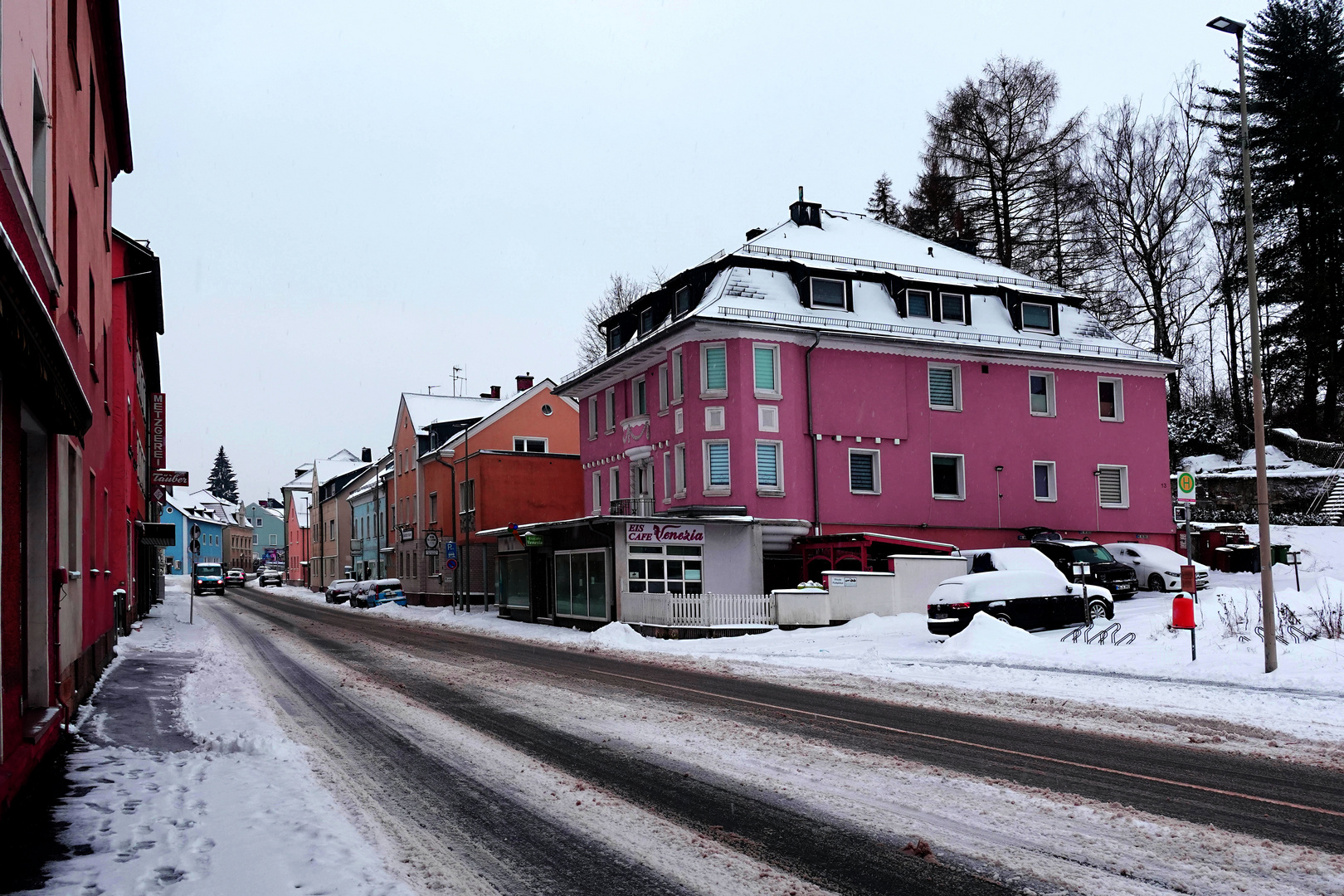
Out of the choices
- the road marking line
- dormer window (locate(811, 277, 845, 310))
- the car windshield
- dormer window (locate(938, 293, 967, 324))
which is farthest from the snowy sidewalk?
dormer window (locate(938, 293, 967, 324))

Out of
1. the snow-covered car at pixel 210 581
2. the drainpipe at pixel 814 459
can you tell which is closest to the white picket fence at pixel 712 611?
the drainpipe at pixel 814 459

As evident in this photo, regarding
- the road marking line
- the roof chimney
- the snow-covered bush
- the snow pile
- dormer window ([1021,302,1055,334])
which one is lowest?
the snow pile

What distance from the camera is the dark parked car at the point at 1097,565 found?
3197 cm

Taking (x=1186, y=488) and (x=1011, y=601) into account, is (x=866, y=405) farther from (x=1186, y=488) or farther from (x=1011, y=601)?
(x=1186, y=488)

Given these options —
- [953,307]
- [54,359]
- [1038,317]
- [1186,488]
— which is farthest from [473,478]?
[54,359]

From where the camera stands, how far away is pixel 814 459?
35062 mm

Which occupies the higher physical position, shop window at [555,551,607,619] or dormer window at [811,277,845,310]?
dormer window at [811,277,845,310]

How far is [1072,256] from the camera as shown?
48188 millimetres

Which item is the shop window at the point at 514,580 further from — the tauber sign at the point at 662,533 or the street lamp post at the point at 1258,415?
the street lamp post at the point at 1258,415

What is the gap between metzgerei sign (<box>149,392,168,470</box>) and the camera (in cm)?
4191

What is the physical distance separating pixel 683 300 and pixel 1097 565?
16129 mm

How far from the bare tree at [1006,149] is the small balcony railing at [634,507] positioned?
71.7 ft

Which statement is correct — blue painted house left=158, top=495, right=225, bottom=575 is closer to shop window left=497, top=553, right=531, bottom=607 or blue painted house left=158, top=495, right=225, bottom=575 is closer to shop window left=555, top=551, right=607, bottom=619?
shop window left=497, top=553, right=531, bottom=607

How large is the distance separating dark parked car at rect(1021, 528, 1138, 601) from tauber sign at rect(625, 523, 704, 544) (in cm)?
1080
